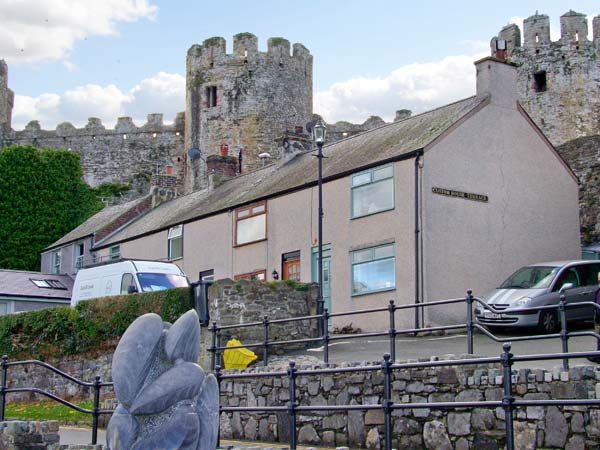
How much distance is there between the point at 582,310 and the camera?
1822 cm

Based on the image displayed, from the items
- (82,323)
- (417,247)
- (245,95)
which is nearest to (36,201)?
(245,95)

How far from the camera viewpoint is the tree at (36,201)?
46.6 metres

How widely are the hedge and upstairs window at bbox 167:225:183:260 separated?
6946mm

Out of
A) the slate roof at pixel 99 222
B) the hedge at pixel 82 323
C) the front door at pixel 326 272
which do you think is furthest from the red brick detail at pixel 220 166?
the hedge at pixel 82 323

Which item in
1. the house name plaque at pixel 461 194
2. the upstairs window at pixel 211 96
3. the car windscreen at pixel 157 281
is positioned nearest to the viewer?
the house name plaque at pixel 461 194

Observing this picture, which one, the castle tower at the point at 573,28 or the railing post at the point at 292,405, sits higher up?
the castle tower at the point at 573,28

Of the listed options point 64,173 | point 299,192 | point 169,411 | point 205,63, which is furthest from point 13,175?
point 169,411

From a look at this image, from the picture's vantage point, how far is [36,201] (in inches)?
1908

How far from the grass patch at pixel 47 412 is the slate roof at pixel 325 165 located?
8.67 m

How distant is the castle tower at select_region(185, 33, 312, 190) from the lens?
52750 mm

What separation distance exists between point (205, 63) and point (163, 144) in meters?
7.94

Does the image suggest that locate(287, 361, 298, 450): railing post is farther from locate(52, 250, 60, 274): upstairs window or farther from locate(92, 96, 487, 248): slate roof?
locate(52, 250, 60, 274): upstairs window

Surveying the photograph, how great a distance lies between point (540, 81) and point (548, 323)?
117 ft

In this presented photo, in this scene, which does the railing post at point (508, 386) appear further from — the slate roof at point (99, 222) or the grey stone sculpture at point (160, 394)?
the slate roof at point (99, 222)
